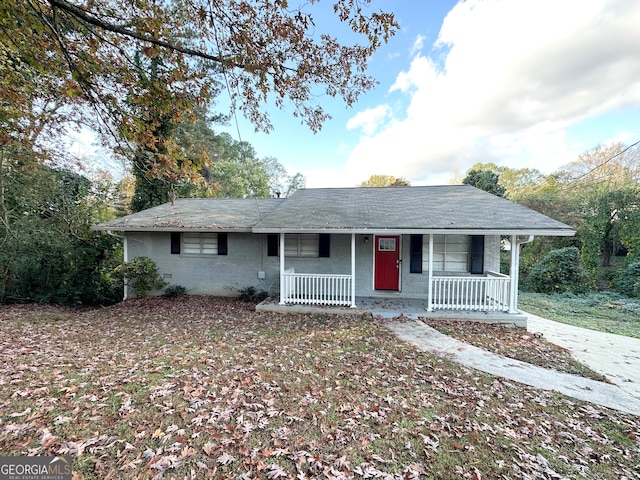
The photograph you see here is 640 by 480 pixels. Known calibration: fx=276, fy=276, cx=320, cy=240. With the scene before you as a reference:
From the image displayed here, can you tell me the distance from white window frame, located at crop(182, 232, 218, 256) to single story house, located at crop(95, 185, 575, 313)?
4 centimetres

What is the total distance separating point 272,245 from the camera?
383 inches

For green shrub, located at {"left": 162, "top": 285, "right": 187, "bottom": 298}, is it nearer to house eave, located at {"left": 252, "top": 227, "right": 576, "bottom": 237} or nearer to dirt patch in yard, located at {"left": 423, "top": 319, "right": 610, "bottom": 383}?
house eave, located at {"left": 252, "top": 227, "right": 576, "bottom": 237}

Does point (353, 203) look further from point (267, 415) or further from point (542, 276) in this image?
point (542, 276)

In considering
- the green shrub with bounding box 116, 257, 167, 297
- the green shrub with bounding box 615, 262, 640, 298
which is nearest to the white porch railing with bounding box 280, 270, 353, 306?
the green shrub with bounding box 116, 257, 167, 297

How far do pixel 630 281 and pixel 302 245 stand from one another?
49.6ft

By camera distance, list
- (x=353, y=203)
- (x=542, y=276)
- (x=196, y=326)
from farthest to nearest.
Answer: (x=542, y=276) → (x=353, y=203) → (x=196, y=326)

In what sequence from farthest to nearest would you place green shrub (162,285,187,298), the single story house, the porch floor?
green shrub (162,285,187,298), the single story house, the porch floor

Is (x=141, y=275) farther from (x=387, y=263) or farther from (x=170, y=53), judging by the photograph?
(x=387, y=263)

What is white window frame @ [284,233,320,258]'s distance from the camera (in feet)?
31.2

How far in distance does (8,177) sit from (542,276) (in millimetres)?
21728

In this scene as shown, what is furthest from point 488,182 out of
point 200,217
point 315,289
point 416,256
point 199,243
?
point 199,243

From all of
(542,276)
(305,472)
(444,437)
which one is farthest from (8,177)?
(542,276)

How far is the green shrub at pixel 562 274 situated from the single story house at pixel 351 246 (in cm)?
669

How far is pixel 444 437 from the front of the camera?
9.65 ft
